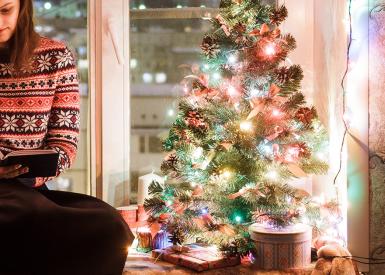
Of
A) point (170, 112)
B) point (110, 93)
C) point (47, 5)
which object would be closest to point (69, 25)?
point (47, 5)

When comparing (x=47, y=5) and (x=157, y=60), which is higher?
(x=47, y=5)

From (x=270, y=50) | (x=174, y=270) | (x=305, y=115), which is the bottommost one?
(x=174, y=270)

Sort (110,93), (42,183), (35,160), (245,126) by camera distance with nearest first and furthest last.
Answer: (35,160) < (42,183) < (245,126) < (110,93)

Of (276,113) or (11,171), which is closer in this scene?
(11,171)

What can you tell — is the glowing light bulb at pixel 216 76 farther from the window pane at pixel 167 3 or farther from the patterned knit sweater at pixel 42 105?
the window pane at pixel 167 3

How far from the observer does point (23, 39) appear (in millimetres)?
1812

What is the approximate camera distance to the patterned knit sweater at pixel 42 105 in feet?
5.97

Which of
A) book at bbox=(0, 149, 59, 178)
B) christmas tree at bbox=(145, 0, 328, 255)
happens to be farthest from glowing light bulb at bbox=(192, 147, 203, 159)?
book at bbox=(0, 149, 59, 178)

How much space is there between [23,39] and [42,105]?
23cm

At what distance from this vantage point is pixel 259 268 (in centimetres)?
188

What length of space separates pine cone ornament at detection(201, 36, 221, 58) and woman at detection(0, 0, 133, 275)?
18.5 inches

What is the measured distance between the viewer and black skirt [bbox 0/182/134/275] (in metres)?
1.48

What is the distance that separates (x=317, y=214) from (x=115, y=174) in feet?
3.21

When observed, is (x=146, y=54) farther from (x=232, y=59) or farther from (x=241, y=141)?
(x=241, y=141)
